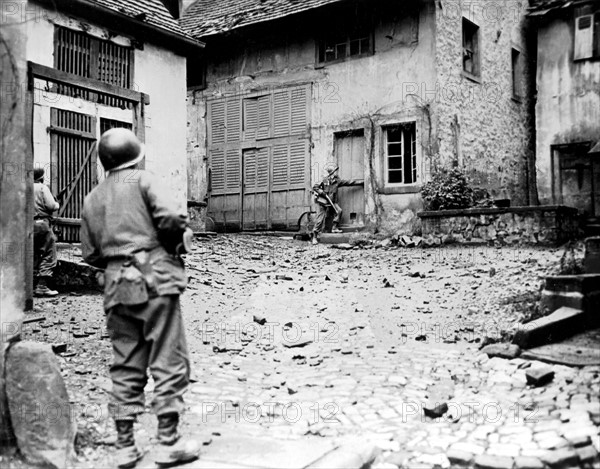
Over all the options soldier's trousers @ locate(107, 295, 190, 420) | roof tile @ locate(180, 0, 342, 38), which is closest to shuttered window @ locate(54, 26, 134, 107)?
roof tile @ locate(180, 0, 342, 38)

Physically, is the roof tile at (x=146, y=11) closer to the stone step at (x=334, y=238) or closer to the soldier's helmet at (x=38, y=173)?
the soldier's helmet at (x=38, y=173)

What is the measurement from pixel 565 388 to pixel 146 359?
312 cm

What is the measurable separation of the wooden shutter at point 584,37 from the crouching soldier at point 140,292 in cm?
1601

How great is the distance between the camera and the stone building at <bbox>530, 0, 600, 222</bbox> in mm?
16641

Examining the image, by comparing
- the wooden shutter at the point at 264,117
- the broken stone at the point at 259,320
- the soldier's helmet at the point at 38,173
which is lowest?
the broken stone at the point at 259,320

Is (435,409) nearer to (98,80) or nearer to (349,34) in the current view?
(98,80)

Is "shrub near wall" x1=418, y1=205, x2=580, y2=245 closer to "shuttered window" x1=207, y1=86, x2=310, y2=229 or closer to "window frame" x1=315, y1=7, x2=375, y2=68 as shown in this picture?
"shuttered window" x1=207, y1=86, x2=310, y2=229

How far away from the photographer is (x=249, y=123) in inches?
695

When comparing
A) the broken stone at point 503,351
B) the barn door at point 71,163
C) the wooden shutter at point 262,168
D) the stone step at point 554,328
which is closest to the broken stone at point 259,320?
the broken stone at point 503,351

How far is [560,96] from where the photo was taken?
1734 cm

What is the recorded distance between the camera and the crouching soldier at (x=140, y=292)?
3.68m

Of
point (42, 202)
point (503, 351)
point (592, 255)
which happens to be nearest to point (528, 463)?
point (503, 351)

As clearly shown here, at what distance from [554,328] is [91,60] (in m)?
10.2

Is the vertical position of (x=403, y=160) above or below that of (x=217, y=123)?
below
